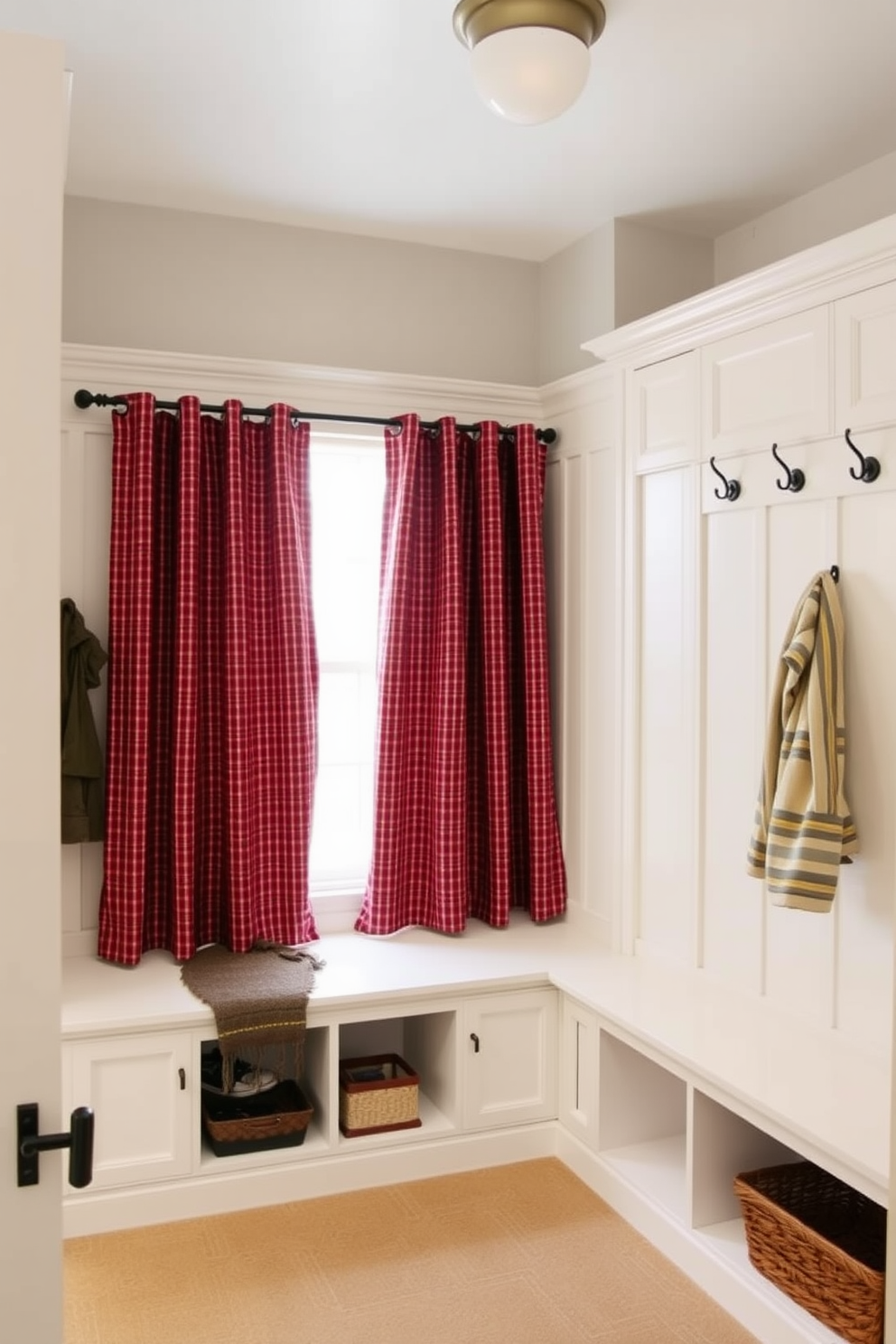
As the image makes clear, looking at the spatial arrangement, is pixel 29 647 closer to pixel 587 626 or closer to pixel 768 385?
pixel 768 385

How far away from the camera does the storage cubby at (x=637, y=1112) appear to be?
122 inches

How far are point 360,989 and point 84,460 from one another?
5.72 feet

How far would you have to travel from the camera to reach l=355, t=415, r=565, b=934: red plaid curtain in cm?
372

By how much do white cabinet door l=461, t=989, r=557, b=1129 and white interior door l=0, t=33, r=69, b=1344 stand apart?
2019 millimetres

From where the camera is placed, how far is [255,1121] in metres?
3.08

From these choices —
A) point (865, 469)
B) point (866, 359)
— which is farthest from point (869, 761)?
point (866, 359)

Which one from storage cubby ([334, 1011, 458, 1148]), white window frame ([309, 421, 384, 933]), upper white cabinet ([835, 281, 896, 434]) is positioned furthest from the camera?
white window frame ([309, 421, 384, 933])

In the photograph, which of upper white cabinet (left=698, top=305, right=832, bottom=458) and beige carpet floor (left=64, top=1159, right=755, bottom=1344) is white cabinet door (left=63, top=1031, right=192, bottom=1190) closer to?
beige carpet floor (left=64, top=1159, right=755, bottom=1344)

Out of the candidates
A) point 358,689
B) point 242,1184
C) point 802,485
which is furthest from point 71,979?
point 802,485

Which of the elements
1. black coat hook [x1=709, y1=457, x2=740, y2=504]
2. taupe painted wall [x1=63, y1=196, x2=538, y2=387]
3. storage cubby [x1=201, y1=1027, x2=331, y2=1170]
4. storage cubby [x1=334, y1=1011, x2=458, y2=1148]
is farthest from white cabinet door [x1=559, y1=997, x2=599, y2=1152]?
taupe painted wall [x1=63, y1=196, x2=538, y2=387]

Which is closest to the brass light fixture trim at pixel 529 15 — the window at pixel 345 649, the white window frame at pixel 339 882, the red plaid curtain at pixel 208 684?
the red plaid curtain at pixel 208 684

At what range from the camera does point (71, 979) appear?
3.22m

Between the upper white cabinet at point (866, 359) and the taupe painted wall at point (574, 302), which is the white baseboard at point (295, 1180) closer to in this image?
the upper white cabinet at point (866, 359)

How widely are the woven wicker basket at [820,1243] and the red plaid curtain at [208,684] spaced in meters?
1.62
